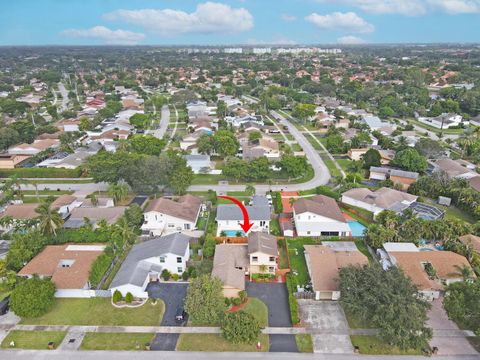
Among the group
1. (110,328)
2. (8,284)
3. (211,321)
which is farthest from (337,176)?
(8,284)

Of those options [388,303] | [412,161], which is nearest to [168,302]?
[388,303]

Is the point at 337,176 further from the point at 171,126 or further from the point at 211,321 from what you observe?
the point at 171,126

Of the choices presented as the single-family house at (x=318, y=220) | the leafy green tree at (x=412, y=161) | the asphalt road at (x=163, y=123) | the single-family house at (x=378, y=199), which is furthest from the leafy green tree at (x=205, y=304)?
the asphalt road at (x=163, y=123)

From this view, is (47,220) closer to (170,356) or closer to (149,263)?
(149,263)

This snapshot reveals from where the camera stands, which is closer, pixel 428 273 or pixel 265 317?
pixel 265 317

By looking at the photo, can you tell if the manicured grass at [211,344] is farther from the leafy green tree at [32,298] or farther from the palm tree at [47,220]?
the palm tree at [47,220]

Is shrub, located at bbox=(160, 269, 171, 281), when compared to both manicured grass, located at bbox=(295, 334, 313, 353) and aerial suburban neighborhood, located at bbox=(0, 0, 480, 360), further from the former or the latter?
manicured grass, located at bbox=(295, 334, 313, 353)

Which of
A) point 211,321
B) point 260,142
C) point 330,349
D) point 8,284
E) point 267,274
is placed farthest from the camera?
point 260,142
